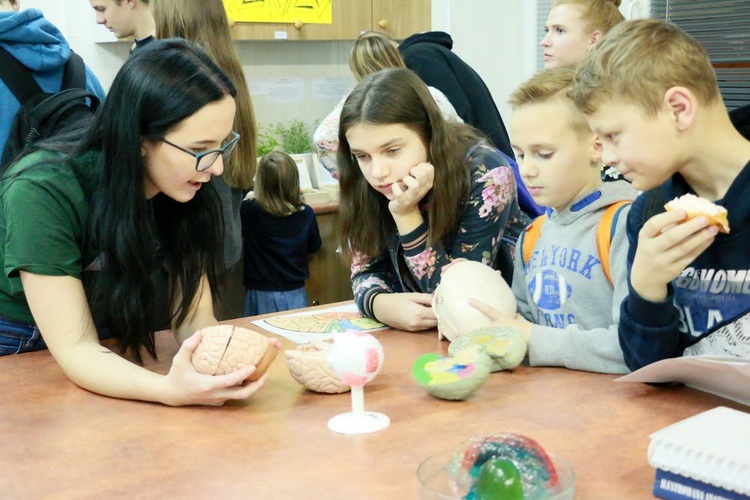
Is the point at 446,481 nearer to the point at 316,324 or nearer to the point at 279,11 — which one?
Result: the point at 316,324

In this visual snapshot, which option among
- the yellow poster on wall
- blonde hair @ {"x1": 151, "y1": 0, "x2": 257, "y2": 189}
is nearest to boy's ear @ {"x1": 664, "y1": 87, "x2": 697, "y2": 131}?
blonde hair @ {"x1": 151, "y1": 0, "x2": 257, "y2": 189}

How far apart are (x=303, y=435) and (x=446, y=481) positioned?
0.95ft

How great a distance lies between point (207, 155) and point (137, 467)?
663 millimetres

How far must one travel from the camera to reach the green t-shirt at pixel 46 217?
152 centimetres

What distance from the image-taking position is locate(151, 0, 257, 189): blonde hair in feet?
8.56

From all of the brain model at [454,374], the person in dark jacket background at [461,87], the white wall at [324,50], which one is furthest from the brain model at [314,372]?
the white wall at [324,50]

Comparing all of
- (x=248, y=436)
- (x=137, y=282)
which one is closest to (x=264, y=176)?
(x=137, y=282)

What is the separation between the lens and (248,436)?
1250mm

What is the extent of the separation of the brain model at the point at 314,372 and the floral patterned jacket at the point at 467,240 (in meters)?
0.50

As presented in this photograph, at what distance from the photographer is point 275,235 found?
150 inches

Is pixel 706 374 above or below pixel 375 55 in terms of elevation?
below

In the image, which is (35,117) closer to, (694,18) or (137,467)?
(137,467)

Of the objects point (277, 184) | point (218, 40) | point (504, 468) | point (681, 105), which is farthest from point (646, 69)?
point (277, 184)

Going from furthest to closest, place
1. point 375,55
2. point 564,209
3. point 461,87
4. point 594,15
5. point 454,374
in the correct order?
point 375,55 → point 461,87 → point 594,15 → point 564,209 → point 454,374
